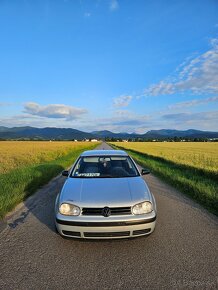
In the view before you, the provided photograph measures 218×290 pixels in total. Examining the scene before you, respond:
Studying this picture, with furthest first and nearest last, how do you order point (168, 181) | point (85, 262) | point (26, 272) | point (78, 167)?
point (168, 181) → point (78, 167) → point (85, 262) → point (26, 272)

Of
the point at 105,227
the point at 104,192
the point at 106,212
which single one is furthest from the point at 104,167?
the point at 105,227

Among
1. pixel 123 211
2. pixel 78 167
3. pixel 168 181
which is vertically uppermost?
pixel 78 167

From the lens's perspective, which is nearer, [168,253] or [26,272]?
[26,272]

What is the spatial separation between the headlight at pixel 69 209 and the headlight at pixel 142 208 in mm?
827

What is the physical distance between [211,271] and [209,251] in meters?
0.59

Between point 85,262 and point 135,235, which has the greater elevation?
point 135,235

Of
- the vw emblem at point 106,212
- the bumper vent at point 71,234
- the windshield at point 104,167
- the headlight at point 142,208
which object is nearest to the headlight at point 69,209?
the bumper vent at point 71,234

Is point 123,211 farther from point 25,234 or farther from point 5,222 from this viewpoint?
point 5,222

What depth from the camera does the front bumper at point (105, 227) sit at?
357 cm

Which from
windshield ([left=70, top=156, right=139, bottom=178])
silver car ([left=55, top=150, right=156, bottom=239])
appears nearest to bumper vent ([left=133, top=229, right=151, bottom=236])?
silver car ([left=55, top=150, right=156, bottom=239])

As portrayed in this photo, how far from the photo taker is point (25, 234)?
14.4ft

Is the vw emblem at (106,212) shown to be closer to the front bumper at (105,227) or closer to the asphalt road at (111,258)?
the front bumper at (105,227)

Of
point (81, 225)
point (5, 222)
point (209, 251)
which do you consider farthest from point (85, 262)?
point (5, 222)

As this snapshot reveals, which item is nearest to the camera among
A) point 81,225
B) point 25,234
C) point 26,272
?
point 26,272
